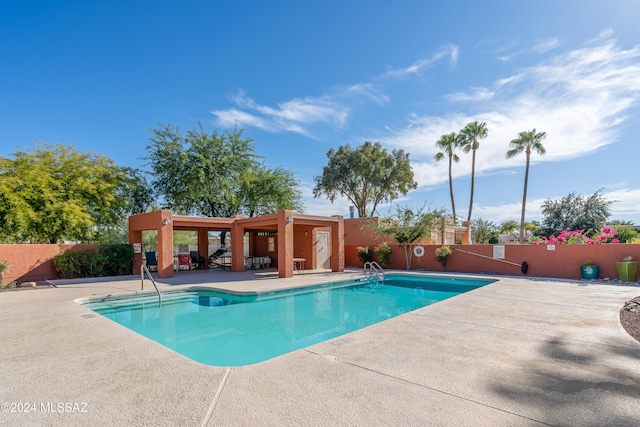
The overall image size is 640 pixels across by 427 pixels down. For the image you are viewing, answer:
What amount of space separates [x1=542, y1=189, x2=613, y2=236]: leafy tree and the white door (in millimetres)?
19305

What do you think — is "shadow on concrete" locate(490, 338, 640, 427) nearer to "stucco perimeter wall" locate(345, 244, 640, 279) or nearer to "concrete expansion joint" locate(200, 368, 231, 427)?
"concrete expansion joint" locate(200, 368, 231, 427)

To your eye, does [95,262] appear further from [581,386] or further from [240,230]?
[581,386]

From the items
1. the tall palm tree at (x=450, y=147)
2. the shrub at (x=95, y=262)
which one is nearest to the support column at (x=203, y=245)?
the shrub at (x=95, y=262)

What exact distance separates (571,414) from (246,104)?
1684cm

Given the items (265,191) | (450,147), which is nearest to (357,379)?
(265,191)

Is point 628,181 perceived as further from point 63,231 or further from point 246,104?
point 63,231

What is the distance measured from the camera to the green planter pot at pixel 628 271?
11156 millimetres

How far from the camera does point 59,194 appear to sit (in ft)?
53.1

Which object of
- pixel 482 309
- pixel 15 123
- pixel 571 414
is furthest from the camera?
pixel 15 123

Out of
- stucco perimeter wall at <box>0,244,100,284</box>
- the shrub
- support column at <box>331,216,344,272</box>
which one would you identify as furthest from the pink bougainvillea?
stucco perimeter wall at <box>0,244,100,284</box>

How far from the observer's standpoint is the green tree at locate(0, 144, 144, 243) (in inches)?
589

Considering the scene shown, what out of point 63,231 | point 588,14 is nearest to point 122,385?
point 588,14

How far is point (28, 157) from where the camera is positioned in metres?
16.8

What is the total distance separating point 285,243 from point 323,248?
510cm
